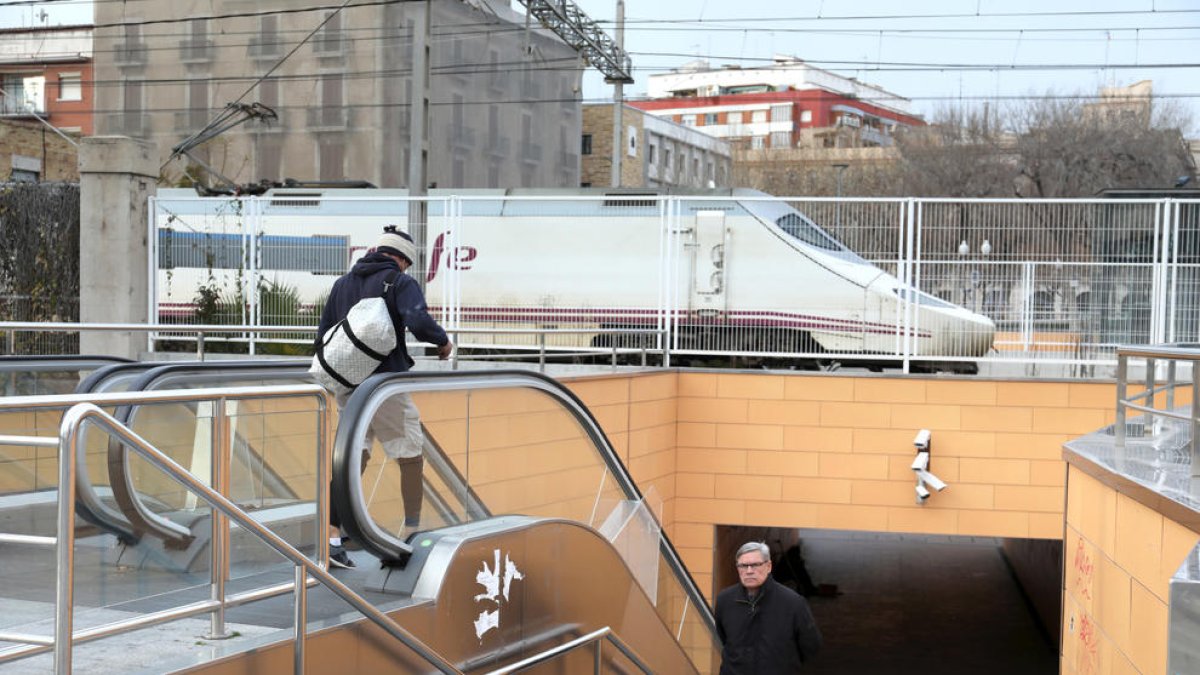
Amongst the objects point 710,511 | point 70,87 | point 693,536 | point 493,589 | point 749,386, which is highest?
point 70,87

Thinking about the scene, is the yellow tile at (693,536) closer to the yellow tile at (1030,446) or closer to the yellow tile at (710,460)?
the yellow tile at (710,460)

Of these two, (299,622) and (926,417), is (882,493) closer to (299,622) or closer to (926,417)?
(926,417)

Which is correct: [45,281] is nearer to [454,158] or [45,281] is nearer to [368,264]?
[368,264]

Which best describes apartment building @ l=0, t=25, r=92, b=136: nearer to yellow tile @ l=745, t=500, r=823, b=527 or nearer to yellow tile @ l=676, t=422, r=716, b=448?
yellow tile @ l=676, t=422, r=716, b=448

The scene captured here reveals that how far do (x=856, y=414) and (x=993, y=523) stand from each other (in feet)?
5.39

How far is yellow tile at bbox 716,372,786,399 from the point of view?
13.3 m

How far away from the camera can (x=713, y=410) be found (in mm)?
13461

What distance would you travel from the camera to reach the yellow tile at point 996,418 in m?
12.9

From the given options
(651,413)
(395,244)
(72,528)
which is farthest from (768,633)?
(651,413)

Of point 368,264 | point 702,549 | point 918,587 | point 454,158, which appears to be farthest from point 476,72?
point 368,264

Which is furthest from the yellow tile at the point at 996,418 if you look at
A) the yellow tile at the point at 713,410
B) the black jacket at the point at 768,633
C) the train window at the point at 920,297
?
the black jacket at the point at 768,633

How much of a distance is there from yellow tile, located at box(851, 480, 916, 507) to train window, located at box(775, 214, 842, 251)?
7.86 ft

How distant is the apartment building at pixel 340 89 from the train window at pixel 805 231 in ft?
72.2

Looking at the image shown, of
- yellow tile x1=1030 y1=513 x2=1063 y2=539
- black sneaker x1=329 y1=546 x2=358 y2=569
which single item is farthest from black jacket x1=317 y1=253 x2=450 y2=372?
yellow tile x1=1030 y1=513 x2=1063 y2=539
